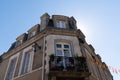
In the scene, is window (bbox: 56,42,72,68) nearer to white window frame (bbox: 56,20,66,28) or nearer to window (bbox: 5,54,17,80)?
white window frame (bbox: 56,20,66,28)

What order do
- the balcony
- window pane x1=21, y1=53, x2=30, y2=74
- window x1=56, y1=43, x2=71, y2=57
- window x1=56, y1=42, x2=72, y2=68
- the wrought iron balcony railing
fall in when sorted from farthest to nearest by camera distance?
1. window pane x1=21, y1=53, x2=30, y2=74
2. window x1=56, y1=43, x2=71, y2=57
3. window x1=56, y1=42, x2=72, y2=68
4. the wrought iron balcony railing
5. the balcony

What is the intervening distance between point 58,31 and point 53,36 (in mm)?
677

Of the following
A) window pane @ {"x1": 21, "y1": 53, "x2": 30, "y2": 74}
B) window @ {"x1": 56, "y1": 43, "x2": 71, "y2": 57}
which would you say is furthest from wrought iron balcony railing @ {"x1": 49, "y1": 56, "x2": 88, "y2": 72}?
window pane @ {"x1": 21, "y1": 53, "x2": 30, "y2": 74}

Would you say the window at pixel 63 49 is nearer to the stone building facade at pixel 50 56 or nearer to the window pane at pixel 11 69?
the stone building facade at pixel 50 56

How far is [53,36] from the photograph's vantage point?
1051cm

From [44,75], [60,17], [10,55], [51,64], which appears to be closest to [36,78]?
[44,75]

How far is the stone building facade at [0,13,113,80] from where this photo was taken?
26.3ft

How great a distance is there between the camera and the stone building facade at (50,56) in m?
8.03

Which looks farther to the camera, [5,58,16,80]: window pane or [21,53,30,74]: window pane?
[5,58,16,80]: window pane

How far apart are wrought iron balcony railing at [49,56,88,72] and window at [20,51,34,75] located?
2.51 metres

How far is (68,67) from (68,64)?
0.24 meters

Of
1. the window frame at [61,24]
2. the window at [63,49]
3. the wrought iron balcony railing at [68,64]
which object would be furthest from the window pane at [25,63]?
the window frame at [61,24]

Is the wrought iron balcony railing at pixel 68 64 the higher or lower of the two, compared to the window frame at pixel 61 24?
lower

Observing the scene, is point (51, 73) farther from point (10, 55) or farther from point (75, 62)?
point (10, 55)
